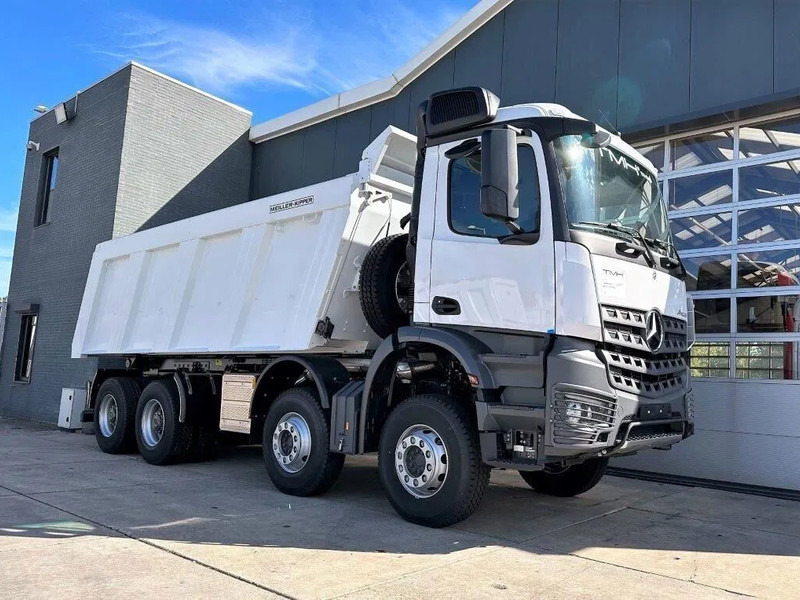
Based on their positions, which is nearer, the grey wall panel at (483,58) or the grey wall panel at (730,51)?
the grey wall panel at (730,51)

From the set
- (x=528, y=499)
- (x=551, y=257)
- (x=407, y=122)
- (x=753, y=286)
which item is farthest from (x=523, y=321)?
(x=407, y=122)

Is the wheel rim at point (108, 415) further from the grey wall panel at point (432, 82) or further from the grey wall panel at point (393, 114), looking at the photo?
the grey wall panel at point (432, 82)

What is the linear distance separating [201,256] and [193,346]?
115cm

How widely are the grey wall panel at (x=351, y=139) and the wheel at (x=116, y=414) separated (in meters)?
5.71

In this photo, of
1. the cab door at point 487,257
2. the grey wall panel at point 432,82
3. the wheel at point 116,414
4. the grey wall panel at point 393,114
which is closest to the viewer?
the cab door at point 487,257

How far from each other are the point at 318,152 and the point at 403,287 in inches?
316

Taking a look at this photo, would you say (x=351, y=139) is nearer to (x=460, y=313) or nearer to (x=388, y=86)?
(x=388, y=86)

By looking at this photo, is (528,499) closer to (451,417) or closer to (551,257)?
(451,417)

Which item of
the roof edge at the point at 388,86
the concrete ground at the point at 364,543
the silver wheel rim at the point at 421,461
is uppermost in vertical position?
the roof edge at the point at 388,86

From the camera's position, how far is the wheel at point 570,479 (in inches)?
265

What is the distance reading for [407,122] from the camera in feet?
39.0

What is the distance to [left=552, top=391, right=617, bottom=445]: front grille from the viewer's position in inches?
183

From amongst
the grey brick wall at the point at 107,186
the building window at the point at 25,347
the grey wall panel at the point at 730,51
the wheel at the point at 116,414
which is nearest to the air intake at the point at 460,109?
the grey wall panel at the point at 730,51

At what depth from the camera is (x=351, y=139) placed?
1307 centimetres
